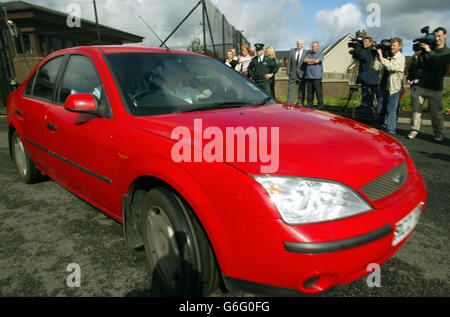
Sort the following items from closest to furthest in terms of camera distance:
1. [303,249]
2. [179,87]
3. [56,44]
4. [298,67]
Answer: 1. [303,249]
2. [179,87]
3. [298,67]
4. [56,44]

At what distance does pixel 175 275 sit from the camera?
1.71 meters

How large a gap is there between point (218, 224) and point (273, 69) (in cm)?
723

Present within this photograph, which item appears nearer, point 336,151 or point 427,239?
point 336,151

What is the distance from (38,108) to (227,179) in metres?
2.54

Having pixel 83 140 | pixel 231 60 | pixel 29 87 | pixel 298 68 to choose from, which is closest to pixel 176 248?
pixel 83 140

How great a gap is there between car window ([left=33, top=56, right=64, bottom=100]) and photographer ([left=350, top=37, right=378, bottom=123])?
21.6 ft

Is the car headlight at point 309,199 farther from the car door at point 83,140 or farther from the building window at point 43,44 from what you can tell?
the building window at point 43,44

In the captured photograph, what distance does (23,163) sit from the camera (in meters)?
3.75

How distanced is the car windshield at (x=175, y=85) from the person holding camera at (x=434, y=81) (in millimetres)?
4440

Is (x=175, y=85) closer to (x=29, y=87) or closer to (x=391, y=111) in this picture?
(x=29, y=87)

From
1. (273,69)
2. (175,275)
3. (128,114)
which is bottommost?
(175,275)

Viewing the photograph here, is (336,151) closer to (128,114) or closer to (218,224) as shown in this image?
(218,224)

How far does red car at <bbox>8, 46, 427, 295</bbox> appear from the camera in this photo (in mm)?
1339
